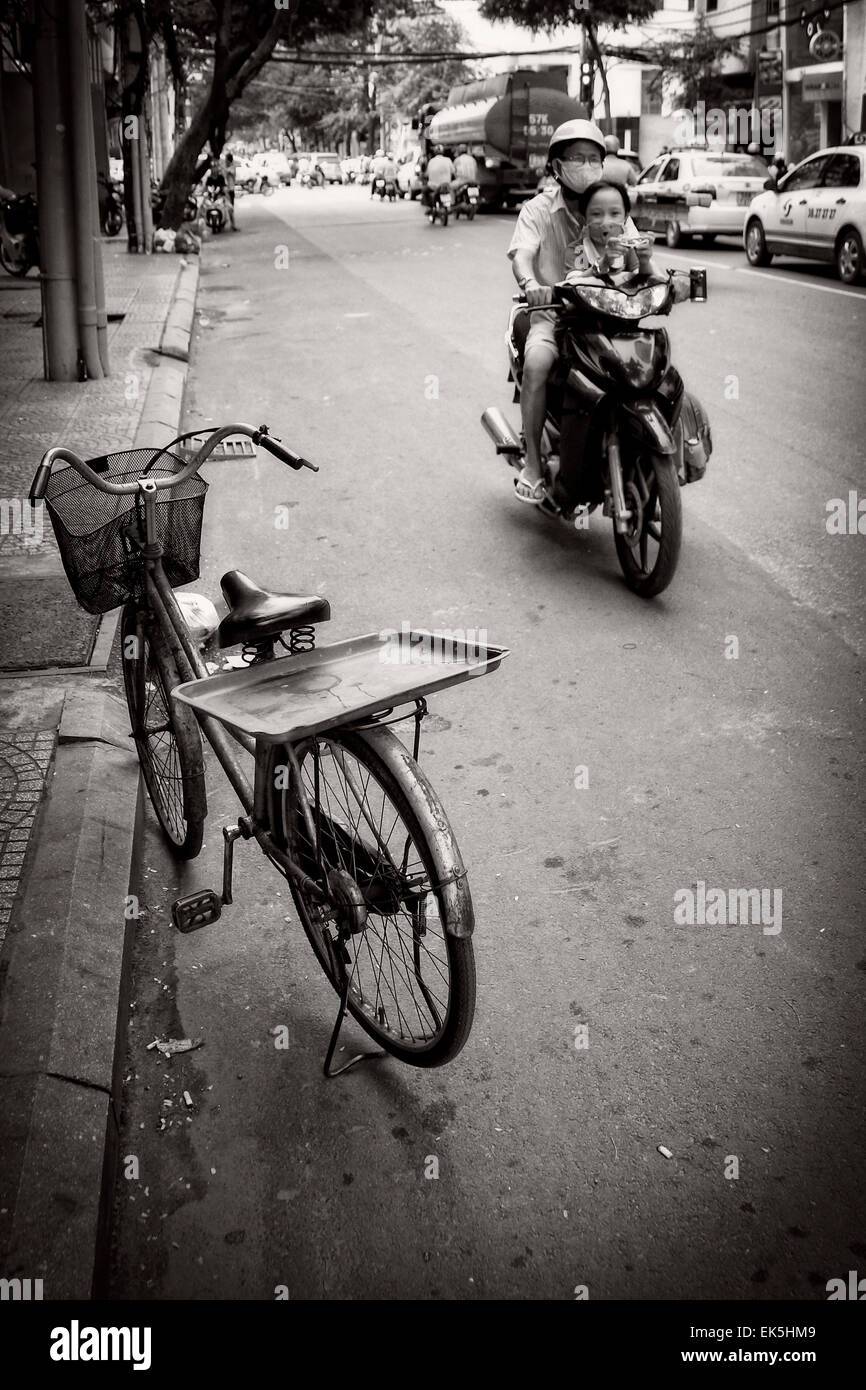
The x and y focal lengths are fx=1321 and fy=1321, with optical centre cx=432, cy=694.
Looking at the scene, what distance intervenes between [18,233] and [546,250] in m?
13.3

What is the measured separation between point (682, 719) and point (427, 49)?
76.2 meters

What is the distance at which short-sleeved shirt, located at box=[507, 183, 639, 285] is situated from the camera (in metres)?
6.42

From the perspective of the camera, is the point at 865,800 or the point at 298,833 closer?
the point at 298,833

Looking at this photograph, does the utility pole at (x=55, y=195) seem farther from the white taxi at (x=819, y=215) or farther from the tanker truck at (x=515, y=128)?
the tanker truck at (x=515, y=128)

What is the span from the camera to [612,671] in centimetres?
514

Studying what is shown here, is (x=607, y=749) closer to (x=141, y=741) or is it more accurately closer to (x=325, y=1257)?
(x=141, y=741)

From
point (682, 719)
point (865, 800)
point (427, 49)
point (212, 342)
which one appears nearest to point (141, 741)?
point (682, 719)

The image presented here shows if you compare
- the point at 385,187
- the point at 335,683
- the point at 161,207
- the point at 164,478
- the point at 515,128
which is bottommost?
the point at 335,683

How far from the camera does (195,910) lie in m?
3.19

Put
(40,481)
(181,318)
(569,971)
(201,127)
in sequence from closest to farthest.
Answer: (40,481)
(569,971)
(181,318)
(201,127)

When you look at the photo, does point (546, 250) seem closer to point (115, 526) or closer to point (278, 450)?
point (278, 450)

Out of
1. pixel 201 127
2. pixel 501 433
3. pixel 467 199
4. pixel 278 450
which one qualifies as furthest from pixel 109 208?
pixel 278 450

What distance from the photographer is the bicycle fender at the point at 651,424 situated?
17.9ft
